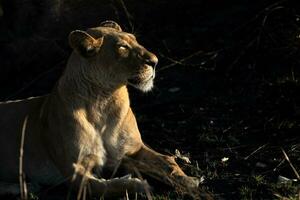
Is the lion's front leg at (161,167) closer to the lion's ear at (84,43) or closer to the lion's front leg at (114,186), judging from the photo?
the lion's front leg at (114,186)

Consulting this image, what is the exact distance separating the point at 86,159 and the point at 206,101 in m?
2.00

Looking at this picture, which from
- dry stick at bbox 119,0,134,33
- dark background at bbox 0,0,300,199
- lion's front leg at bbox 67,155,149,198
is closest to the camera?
lion's front leg at bbox 67,155,149,198

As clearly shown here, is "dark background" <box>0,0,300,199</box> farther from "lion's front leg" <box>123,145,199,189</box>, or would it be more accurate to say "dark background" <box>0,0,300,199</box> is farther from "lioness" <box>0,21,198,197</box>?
"lioness" <box>0,21,198,197</box>

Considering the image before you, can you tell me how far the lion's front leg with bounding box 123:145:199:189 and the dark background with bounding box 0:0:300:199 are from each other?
0.94 feet

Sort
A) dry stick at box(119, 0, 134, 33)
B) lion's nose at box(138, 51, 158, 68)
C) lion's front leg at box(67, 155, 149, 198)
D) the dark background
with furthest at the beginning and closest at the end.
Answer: dry stick at box(119, 0, 134, 33) < the dark background < lion's nose at box(138, 51, 158, 68) < lion's front leg at box(67, 155, 149, 198)

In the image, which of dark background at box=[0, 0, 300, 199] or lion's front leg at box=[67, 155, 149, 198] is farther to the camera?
dark background at box=[0, 0, 300, 199]

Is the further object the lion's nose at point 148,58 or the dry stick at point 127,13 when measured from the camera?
the dry stick at point 127,13

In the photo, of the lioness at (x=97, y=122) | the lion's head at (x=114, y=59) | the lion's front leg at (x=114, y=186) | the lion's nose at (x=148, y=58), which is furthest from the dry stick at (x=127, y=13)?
the lion's front leg at (x=114, y=186)

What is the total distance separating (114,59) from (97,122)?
0.47m

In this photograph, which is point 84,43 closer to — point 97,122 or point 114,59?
point 114,59

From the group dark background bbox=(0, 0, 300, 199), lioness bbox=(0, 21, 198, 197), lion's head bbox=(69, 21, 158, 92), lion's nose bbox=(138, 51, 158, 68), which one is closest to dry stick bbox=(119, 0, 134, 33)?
dark background bbox=(0, 0, 300, 199)

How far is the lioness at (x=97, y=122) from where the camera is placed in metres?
5.47

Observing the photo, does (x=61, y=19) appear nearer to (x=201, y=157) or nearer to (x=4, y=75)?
(x=4, y=75)

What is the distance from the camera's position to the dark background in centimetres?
636
